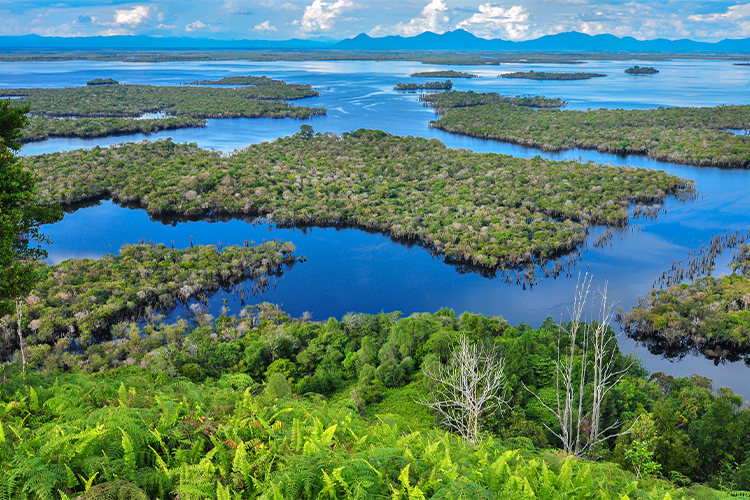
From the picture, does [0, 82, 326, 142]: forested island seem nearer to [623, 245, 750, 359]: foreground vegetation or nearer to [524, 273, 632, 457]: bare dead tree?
[623, 245, 750, 359]: foreground vegetation

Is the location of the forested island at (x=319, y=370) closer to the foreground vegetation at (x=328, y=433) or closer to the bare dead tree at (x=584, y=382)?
the foreground vegetation at (x=328, y=433)

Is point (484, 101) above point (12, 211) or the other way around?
above

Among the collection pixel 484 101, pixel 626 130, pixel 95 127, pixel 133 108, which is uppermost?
pixel 484 101

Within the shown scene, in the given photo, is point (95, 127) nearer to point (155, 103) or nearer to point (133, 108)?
point (133, 108)

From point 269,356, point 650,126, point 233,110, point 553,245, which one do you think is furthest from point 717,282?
point 233,110

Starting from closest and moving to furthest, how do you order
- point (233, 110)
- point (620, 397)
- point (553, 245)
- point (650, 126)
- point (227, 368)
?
point (620, 397)
point (227, 368)
point (553, 245)
point (650, 126)
point (233, 110)

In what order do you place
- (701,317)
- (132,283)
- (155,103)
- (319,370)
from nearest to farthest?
(319,370)
(701,317)
(132,283)
(155,103)

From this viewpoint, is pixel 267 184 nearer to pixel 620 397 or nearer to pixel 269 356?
pixel 269 356

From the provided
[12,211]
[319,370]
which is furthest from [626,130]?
[12,211]
